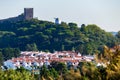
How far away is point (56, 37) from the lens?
443ft

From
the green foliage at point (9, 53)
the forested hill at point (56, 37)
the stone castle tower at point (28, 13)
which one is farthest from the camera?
the stone castle tower at point (28, 13)

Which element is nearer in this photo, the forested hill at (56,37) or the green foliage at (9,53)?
the green foliage at (9,53)

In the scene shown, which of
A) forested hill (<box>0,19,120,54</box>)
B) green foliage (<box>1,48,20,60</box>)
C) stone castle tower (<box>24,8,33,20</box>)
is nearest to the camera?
green foliage (<box>1,48,20,60</box>)

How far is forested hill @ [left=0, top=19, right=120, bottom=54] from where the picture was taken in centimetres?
12459

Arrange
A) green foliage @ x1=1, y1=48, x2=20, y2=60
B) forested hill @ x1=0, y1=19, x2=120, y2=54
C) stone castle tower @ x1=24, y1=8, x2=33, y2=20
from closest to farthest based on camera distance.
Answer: green foliage @ x1=1, y1=48, x2=20, y2=60, forested hill @ x1=0, y1=19, x2=120, y2=54, stone castle tower @ x1=24, y1=8, x2=33, y2=20

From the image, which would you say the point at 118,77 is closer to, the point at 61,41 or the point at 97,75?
the point at 97,75

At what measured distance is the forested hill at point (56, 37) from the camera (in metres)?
125

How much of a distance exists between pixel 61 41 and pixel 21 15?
172 feet

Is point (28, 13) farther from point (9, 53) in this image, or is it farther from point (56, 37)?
point (9, 53)

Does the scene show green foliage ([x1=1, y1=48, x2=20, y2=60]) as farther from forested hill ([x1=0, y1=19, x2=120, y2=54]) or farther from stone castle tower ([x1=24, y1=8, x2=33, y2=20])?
stone castle tower ([x1=24, y1=8, x2=33, y2=20])

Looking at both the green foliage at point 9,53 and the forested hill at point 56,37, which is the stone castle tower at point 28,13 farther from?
the green foliage at point 9,53

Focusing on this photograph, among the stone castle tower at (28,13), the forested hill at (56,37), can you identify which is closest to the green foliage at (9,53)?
the forested hill at (56,37)

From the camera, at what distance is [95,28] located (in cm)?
13750

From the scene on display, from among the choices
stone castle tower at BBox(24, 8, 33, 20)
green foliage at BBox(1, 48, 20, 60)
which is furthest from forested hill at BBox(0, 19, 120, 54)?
stone castle tower at BBox(24, 8, 33, 20)
